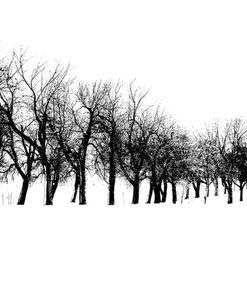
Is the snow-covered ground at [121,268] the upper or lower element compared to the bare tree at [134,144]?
lower

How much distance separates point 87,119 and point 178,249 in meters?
28.8


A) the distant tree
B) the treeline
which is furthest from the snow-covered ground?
the distant tree

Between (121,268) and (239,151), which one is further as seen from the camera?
(239,151)

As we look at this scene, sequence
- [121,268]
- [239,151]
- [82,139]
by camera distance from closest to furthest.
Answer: [121,268]
[82,139]
[239,151]

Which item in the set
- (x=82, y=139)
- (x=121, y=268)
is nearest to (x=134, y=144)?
(x=82, y=139)

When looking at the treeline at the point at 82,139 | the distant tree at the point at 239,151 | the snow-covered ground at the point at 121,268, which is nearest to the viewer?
the snow-covered ground at the point at 121,268

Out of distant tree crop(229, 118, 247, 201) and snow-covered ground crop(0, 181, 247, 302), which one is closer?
snow-covered ground crop(0, 181, 247, 302)

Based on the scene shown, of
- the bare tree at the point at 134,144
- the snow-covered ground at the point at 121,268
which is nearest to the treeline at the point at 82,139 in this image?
the bare tree at the point at 134,144

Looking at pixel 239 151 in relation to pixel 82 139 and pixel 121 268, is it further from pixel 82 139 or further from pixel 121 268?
pixel 121 268

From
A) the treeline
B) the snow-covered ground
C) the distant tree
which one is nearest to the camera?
the snow-covered ground

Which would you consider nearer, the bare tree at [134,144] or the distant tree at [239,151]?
the bare tree at [134,144]

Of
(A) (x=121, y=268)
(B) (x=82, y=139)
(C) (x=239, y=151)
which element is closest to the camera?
(A) (x=121, y=268)

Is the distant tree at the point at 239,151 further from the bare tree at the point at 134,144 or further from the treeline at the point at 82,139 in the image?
the bare tree at the point at 134,144

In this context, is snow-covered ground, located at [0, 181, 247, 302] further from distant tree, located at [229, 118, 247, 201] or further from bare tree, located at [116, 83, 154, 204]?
distant tree, located at [229, 118, 247, 201]
